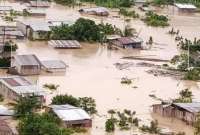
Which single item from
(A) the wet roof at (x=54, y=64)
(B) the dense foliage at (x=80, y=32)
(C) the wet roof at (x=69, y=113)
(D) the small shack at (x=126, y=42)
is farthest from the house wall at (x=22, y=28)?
(C) the wet roof at (x=69, y=113)

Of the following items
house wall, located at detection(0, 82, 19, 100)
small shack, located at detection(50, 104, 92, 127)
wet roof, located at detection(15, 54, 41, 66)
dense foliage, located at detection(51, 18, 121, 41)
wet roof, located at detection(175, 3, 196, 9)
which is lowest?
small shack, located at detection(50, 104, 92, 127)

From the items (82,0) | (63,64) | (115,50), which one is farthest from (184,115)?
(82,0)

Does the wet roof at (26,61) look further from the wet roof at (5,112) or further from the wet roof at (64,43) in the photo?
the wet roof at (5,112)

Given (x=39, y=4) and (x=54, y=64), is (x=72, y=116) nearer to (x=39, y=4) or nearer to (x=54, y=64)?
(x=54, y=64)

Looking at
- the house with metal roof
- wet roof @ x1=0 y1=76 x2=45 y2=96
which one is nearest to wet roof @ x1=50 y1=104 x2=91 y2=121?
the house with metal roof

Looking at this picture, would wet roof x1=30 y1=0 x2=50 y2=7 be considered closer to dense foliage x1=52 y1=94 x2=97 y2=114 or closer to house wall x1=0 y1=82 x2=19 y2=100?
house wall x1=0 y1=82 x2=19 y2=100
